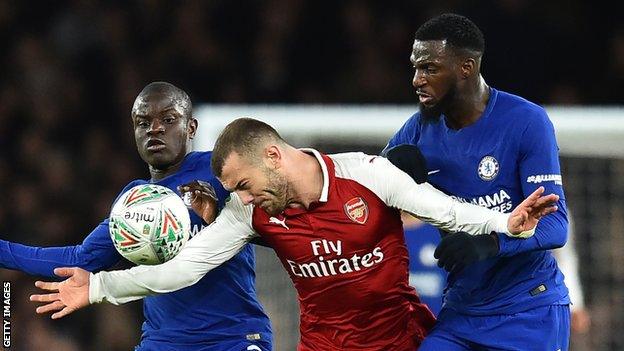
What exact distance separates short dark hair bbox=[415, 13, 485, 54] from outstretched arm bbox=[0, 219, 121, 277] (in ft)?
4.90

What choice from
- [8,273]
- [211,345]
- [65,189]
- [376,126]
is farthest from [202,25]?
[211,345]

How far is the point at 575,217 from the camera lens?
7719 mm

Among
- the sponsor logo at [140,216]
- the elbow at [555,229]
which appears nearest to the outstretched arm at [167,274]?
the sponsor logo at [140,216]

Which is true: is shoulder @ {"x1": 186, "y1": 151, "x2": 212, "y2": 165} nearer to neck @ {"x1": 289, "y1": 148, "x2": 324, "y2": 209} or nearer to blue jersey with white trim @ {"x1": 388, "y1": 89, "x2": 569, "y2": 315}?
neck @ {"x1": 289, "y1": 148, "x2": 324, "y2": 209}

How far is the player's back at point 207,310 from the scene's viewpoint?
15.4 ft

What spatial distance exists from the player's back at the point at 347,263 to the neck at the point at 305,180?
30 mm

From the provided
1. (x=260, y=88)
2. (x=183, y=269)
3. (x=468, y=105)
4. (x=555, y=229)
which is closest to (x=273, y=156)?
(x=183, y=269)

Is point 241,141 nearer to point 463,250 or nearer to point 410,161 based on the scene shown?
point 410,161

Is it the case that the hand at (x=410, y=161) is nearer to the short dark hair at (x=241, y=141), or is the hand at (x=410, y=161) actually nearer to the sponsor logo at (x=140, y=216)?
the short dark hair at (x=241, y=141)

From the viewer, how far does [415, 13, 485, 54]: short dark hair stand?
174 inches

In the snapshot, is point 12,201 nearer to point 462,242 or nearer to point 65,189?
point 65,189

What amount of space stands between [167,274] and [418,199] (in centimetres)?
95

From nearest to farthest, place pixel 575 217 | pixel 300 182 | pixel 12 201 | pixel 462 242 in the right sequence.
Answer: pixel 462 242
pixel 300 182
pixel 575 217
pixel 12 201

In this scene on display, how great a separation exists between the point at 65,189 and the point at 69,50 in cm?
138
